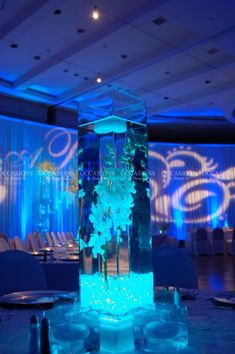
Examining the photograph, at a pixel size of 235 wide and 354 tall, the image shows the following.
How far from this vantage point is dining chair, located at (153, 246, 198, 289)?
223 cm

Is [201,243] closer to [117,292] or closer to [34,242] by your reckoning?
[34,242]

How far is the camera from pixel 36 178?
11516 mm

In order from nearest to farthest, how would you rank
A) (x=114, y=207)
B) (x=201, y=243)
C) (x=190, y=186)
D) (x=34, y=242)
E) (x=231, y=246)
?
(x=114, y=207)
(x=34, y=242)
(x=201, y=243)
(x=231, y=246)
(x=190, y=186)

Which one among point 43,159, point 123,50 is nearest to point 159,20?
point 123,50

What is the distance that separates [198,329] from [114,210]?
1.43 ft

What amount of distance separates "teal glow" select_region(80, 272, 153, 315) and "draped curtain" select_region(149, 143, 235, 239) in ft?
43.5

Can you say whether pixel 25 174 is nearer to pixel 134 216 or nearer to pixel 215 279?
pixel 215 279

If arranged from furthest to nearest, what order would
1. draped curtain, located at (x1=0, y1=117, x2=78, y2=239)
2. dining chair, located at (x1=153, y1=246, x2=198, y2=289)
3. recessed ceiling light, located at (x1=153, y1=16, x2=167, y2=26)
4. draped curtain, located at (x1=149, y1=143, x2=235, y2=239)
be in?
draped curtain, located at (x1=149, y1=143, x2=235, y2=239) → draped curtain, located at (x1=0, y1=117, x2=78, y2=239) → recessed ceiling light, located at (x1=153, y1=16, x2=167, y2=26) → dining chair, located at (x1=153, y1=246, x2=198, y2=289)

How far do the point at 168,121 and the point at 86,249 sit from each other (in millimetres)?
12939

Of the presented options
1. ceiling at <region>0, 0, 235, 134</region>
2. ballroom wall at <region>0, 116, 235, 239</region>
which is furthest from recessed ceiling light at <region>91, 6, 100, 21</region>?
ballroom wall at <region>0, 116, 235, 239</region>

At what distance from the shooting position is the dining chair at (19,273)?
6.56ft

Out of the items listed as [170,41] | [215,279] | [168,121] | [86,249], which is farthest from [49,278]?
[168,121]

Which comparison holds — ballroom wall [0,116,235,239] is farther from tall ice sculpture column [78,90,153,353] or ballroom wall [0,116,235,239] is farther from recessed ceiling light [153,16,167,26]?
tall ice sculpture column [78,90,153,353]

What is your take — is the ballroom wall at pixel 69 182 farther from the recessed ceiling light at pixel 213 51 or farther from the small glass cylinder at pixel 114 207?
the small glass cylinder at pixel 114 207
